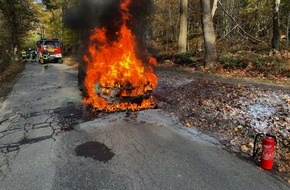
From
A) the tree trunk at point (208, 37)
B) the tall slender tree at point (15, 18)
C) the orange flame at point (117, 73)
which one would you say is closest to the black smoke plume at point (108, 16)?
the orange flame at point (117, 73)

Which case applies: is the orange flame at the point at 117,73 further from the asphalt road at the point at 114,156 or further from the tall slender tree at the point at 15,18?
the tall slender tree at the point at 15,18

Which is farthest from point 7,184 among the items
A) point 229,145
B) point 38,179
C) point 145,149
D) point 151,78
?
point 151,78

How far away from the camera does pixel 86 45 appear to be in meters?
11.6

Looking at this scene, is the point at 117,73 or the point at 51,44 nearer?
the point at 117,73

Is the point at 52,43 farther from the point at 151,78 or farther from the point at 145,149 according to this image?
the point at 145,149

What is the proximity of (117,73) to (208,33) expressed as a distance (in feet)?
25.7

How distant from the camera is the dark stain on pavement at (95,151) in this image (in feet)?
19.1

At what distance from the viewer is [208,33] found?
49.7 ft

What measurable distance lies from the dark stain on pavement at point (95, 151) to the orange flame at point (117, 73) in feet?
8.13

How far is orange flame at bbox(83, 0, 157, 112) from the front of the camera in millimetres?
8961

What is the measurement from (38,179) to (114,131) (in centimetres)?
258

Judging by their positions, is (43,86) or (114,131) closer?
(114,131)

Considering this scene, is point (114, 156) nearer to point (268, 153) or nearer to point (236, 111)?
point (268, 153)

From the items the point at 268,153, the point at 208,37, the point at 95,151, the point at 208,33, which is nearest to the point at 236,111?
the point at 268,153
